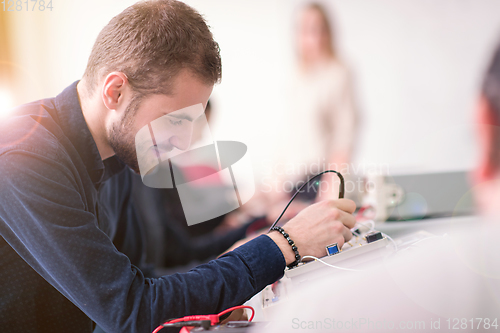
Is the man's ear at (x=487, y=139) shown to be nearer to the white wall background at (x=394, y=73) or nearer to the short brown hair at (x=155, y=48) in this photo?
the white wall background at (x=394, y=73)

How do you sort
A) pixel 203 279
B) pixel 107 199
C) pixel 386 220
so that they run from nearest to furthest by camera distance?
pixel 203 279
pixel 107 199
pixel 386 220

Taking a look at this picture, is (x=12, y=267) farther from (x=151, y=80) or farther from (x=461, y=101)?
(x=461, y=101)

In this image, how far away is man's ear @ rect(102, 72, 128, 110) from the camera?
66cm

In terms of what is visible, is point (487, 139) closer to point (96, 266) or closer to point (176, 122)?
point (176, 122)

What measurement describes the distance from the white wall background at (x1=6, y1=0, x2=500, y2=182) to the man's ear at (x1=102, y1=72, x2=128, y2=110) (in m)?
0.82

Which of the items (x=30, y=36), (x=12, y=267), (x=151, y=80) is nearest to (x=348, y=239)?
(x=151, y=80)

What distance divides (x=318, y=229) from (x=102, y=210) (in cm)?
59

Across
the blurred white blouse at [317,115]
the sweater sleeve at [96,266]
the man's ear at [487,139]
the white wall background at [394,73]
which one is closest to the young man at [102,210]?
the sweater sleeve at [96,266]

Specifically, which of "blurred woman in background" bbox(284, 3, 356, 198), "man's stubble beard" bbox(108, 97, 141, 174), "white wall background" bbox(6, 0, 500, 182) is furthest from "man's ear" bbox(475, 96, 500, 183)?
"man's stubble beard" bbox(108, 97, 141, 174)

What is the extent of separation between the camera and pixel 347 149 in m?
1.55

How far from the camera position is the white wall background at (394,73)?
1.54m

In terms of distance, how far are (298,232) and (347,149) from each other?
1059mm

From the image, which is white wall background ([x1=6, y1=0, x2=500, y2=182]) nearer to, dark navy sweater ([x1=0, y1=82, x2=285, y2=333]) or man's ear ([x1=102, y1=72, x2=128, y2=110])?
man's ear ([x1=102, y1=72, x2=128, y2=110])

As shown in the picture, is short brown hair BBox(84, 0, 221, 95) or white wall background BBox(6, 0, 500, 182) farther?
white wall background BBox(6, 0, 500, 182)
